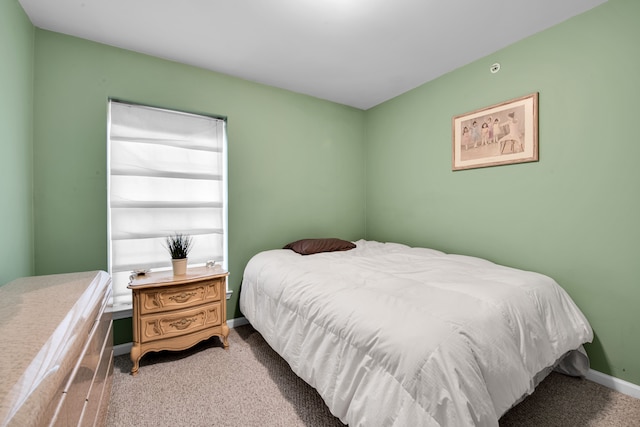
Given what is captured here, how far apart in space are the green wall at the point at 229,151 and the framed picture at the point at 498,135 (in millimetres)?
1403

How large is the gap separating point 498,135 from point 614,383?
1949 millimetres

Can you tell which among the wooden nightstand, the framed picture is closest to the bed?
the wooden nightstand

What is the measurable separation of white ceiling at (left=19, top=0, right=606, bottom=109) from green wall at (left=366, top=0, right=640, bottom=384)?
0.71 ft

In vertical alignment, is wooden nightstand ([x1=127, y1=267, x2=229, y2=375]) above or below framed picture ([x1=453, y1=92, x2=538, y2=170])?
below

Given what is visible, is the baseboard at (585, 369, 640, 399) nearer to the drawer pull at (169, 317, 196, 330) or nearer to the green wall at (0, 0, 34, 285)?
the drawer pull at (169, 317, 196, 330)

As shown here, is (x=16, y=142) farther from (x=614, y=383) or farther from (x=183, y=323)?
(x=614, y=383)

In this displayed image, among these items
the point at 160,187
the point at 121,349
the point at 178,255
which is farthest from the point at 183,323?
the point at 160,187

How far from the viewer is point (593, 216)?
73.4 inches

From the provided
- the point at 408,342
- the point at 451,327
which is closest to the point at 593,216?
the point at 451,327

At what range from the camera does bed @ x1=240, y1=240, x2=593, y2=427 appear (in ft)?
3.23

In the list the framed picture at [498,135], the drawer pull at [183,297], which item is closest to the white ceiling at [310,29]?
the framed picture at [498,135]

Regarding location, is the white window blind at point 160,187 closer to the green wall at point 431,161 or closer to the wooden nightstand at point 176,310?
the green wall at point 431,161

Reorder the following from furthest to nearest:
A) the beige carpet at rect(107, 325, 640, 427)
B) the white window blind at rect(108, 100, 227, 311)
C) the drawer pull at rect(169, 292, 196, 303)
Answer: the white window blind at rect(108, 100, 227, 311) < the drawer pull at rect(169, 292, 196, 303) < the beige carpet at rect(107, 325, 640, 427)

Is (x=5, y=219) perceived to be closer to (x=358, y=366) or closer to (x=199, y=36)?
(x=199, y=36)
